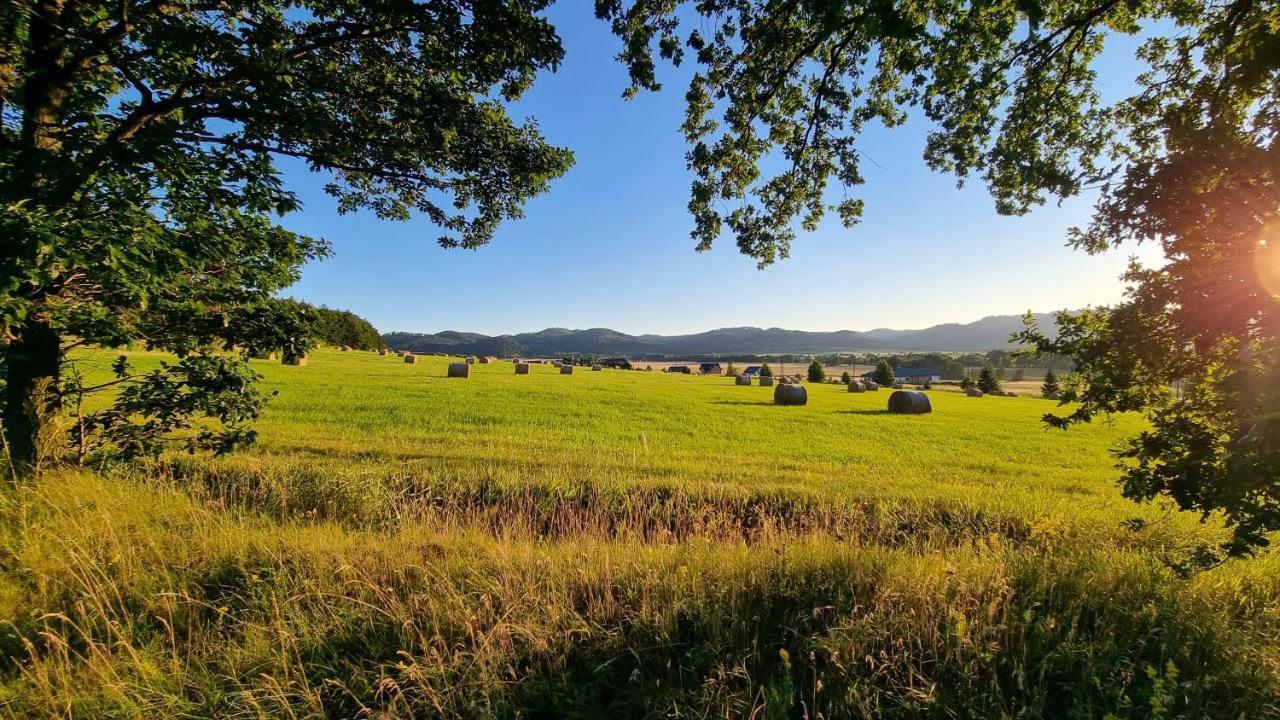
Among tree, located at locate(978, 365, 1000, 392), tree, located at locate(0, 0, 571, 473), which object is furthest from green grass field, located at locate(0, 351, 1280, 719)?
tree, located at locate(978, 365, 1000, 392)

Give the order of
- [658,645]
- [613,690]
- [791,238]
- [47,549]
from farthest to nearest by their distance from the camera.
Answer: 1. [791,238]
2. [47,549]
3. [658,645]
4. [613,690]

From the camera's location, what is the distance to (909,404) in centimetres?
2562

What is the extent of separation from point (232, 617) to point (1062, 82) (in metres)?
11.9

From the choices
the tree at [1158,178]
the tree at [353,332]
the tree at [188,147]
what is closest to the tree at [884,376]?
the tree at [1158,178]

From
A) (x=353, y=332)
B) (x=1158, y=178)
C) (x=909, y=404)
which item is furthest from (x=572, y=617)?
(x=353, y=332)

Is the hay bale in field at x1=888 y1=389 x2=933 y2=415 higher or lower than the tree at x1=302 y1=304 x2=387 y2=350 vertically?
lower

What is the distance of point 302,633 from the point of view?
3.17 meters

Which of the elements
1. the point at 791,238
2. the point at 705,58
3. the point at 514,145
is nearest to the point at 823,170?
the point at 791,238

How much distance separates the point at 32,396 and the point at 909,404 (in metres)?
31.1

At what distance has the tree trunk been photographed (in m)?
5.32

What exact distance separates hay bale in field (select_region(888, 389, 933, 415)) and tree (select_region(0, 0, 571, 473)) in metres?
26.3

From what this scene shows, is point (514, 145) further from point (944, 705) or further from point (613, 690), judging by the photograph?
point (944, 705)

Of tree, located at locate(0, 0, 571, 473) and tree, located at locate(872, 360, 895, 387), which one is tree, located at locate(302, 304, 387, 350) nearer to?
tree, located at locate(0, 0, 571, 473)

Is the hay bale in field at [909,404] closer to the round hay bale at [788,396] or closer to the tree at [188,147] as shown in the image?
the round hay bale at [788,396]
